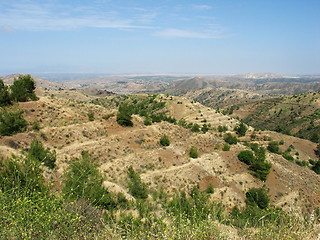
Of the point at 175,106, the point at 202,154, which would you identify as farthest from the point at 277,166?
the point at 175,106

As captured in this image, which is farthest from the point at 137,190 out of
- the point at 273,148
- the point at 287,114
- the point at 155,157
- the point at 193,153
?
the point at 287,114

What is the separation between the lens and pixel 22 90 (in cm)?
3341

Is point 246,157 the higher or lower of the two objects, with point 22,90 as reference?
lower

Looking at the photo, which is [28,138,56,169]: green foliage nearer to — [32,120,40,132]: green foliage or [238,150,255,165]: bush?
[32,120,40,132]: green foliage

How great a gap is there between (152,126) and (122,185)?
17.0 meters

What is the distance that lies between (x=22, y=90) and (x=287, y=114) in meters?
108

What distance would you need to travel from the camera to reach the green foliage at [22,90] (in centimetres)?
3291

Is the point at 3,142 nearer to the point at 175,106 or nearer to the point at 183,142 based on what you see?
the point at 183,142

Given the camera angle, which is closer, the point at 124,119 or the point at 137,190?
the point at 137,190

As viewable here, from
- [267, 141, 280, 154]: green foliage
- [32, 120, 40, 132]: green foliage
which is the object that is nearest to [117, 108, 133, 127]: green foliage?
[32, 120, 40, 132]: green foliage

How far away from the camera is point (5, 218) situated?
6.42m

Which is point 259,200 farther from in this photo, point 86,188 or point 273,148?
point 273,148

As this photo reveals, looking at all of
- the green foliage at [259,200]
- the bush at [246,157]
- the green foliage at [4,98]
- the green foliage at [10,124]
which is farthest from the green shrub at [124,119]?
the green foliage at [259,200]

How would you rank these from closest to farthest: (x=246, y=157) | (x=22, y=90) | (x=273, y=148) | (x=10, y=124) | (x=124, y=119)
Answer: (x=10, y=124)
(x=246, y=157)
(x=22, y=90)
(x=124, y=119)
(x=273, y=148)
